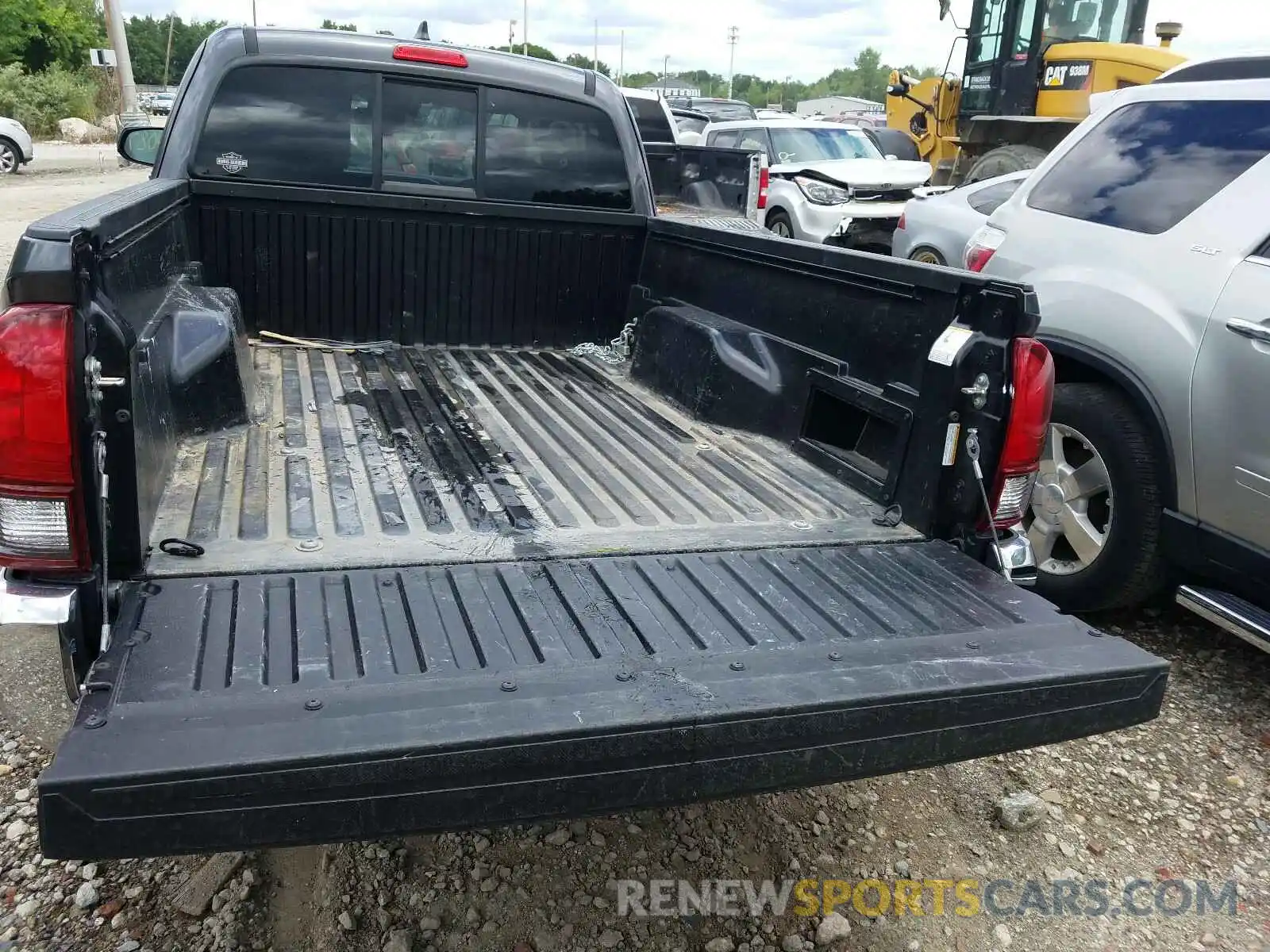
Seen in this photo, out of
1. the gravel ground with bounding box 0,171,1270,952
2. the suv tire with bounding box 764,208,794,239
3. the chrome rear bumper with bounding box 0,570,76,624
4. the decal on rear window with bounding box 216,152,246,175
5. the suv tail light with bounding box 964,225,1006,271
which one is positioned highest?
the decal on rear window with bounding box 216,152,246,175

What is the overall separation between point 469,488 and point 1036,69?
10.8 meters

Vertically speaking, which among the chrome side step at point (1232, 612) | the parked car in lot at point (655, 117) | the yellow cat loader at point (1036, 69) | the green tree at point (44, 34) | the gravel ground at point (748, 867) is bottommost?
the gravel ground at point (748, 867)

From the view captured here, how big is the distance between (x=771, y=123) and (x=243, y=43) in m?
9.69

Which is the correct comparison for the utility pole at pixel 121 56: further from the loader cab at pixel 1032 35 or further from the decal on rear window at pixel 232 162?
the decal on rear window at pixel 232 162

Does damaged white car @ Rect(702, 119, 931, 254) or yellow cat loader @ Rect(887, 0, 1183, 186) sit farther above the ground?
yellow cat loader @ Rect(887, 0, 1183, 186)

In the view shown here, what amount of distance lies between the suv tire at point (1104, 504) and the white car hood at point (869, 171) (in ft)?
26.0

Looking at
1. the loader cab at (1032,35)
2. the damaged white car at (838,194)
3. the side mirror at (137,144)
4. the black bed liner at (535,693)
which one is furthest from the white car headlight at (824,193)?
the black bed liner at (535,693)

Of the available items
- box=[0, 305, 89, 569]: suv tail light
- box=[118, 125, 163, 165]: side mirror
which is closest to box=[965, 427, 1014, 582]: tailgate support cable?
box=[0, 305, 89, 569]: suv tail light

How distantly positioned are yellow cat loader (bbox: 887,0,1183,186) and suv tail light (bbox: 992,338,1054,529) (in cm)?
848

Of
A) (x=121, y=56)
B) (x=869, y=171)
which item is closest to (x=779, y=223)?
(x=869, y=171)

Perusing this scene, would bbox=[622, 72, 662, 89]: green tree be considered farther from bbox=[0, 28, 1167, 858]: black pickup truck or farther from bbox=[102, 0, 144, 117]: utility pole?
bbox=[0, 28, 1167, 858]: black pickup truck

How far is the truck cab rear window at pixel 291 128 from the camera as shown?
4.16m

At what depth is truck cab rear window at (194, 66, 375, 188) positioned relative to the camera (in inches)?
164

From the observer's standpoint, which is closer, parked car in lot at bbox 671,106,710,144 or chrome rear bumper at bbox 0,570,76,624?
chrome rear bumper at bbox 0,570,76,624
